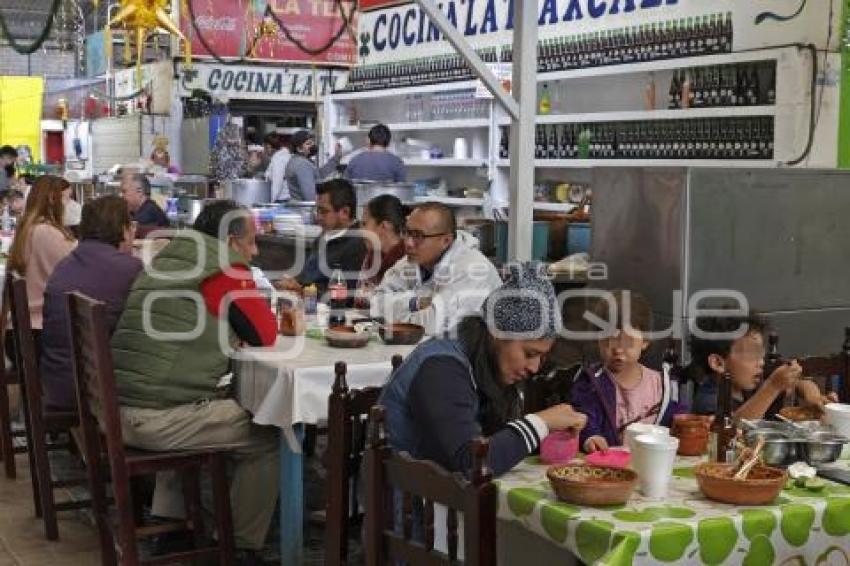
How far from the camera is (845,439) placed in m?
3.12

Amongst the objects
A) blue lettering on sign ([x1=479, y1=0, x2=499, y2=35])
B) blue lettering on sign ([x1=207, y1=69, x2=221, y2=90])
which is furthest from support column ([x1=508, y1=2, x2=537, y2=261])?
blue lettering on sign ([x1=207, y1=69, x2=221, y2=90])

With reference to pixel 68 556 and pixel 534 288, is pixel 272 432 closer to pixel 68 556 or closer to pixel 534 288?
pixel 68 556

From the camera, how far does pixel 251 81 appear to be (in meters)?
14.0

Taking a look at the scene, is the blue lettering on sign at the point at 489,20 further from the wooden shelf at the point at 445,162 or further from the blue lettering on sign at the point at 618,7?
the blue lettering on sign at the point at 618,7

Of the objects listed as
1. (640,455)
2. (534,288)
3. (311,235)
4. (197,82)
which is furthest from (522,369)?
(197,82)

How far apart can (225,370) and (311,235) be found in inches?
139

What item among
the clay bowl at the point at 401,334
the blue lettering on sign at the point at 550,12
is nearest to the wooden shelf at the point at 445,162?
the blue lettering on sign at the point at 550,12

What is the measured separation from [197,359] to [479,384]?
1728mm

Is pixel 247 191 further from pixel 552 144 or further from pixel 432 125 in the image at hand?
pixel 552 144

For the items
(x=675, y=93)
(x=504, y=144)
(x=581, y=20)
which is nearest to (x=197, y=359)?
(x=675, y=93)

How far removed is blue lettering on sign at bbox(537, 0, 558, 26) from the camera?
928 centimetres

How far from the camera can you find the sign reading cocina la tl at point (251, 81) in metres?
14.1

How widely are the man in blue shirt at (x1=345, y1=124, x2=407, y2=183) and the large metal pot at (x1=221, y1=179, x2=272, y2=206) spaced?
4.60ft

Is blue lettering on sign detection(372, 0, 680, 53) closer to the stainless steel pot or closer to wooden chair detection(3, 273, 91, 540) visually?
the stainless steel pot
